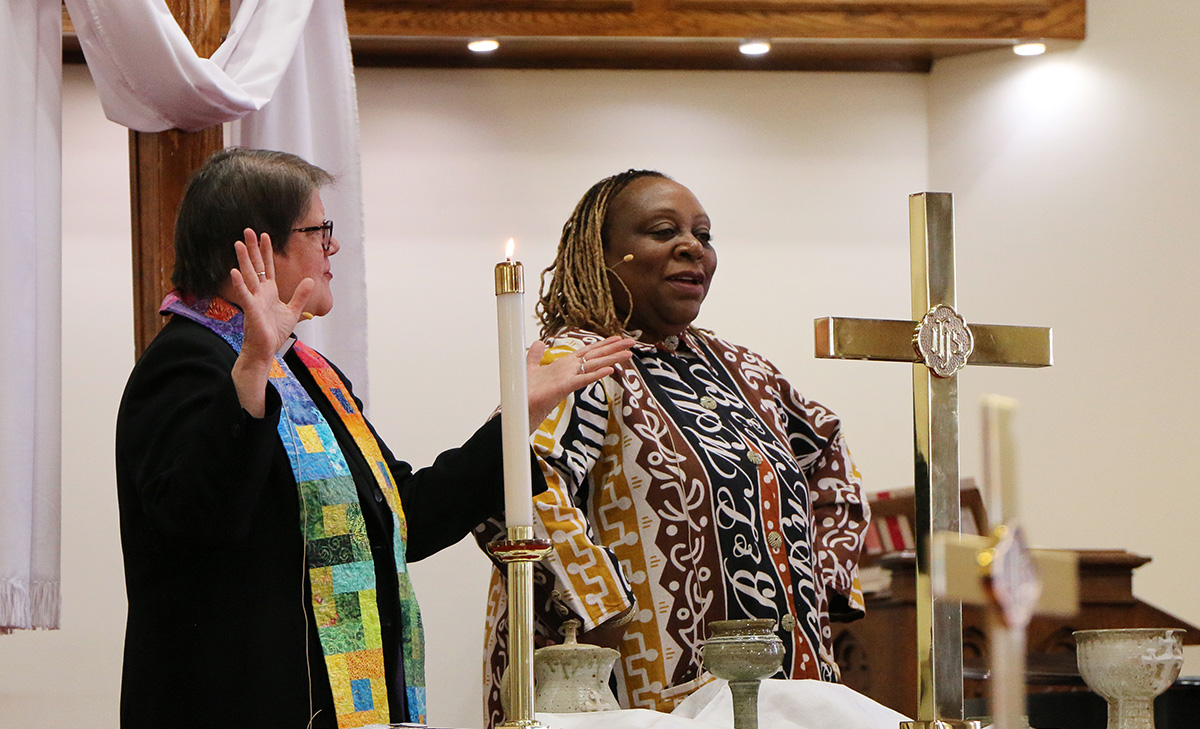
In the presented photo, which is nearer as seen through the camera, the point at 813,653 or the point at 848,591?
the point at 813,653

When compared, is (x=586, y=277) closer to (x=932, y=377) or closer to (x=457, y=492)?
(x=457, y=492)

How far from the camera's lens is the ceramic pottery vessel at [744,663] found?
1562 millimetres

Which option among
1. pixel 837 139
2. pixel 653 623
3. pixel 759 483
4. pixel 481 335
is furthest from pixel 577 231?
pixel 837 139

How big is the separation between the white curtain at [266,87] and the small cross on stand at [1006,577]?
2.14 meters

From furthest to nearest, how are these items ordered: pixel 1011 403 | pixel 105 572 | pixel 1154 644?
pixel 105 572, pixel 1154 644, pixel 1011 403

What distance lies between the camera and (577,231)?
2.86 m

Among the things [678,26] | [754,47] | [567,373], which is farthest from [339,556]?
[754,47]

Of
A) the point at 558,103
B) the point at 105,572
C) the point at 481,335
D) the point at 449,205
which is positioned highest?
the point at 558,103

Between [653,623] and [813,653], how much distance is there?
291 mm

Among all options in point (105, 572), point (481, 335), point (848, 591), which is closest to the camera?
point (848, 591)

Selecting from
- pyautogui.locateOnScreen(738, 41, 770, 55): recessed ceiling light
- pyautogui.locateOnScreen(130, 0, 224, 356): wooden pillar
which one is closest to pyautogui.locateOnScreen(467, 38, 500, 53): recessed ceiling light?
pyautogui.locateOnScreen(738, 41, 770, 55): recessed ceiling light

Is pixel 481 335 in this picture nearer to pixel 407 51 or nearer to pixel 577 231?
pixel 407 51

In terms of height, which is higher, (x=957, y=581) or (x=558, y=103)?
(x=558, y=103)

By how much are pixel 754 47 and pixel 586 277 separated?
123 inches
